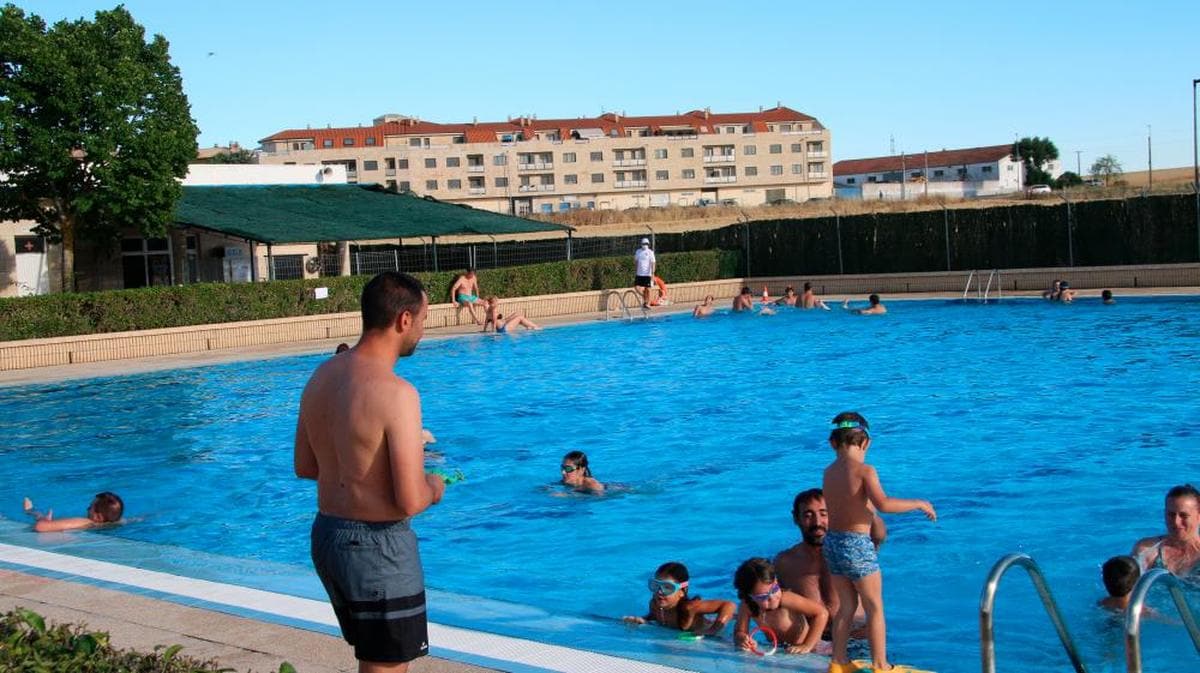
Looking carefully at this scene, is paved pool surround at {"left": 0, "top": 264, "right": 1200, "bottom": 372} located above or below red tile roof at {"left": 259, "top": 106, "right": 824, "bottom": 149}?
below

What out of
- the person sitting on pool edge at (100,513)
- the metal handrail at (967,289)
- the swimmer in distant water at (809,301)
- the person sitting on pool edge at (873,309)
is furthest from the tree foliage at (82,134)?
the metal handrail at (967,289)

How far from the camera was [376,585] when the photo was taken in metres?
4.13

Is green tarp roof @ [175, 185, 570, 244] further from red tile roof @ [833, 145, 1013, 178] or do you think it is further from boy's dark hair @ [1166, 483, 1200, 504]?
red tile roof @ [833, 145, 1013, 178]

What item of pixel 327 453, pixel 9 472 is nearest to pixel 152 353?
pixel 9 472

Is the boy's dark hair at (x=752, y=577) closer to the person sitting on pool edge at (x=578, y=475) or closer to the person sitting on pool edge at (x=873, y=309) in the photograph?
the person sitting on pool edge at (x=578, y=475)

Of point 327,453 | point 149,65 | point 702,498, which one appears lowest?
point 702,498

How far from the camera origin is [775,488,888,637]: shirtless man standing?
7500 mm

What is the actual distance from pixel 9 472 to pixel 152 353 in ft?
38.6

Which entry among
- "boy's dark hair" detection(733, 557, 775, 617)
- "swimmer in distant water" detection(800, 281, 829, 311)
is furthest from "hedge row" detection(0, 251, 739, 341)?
"boy's dark hair" detection(733, 557, 775, 617)

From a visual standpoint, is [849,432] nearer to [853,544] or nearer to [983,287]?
[853,544]

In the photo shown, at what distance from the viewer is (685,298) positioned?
37.7m

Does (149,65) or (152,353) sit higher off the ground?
(149,65)

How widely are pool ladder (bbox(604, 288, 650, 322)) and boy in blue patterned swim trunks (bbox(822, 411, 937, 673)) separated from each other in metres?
25.6

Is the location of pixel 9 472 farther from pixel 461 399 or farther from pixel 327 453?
pixel 327 453
